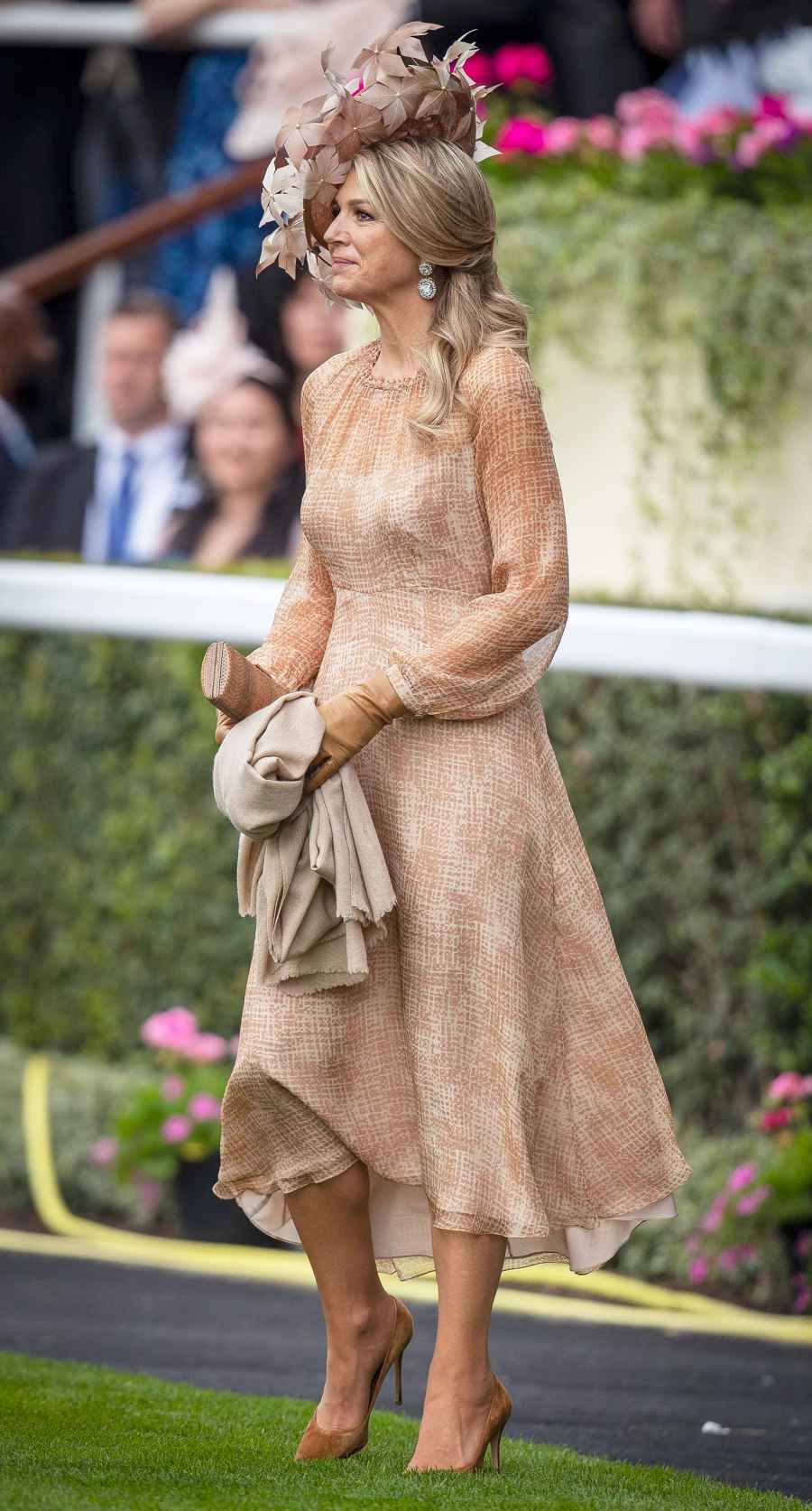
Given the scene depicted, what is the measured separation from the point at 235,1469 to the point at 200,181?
7684 millimetres

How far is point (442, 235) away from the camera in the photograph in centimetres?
327

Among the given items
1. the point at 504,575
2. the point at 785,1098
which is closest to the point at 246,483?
the point at 785,1098

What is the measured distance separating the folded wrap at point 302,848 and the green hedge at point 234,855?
2782 mm

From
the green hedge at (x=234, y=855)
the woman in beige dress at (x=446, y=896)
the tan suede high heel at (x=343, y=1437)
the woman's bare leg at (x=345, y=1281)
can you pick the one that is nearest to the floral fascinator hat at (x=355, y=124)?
the woman in beige dress at (x=446, y=896)

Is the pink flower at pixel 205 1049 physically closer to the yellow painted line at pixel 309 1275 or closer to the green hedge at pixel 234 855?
the green hedge at pixel 234 855

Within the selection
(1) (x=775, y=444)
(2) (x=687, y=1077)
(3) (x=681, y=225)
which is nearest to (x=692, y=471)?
(1) (x=775, y=444)

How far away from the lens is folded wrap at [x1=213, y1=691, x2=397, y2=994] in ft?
10.3

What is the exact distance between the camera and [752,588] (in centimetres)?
661

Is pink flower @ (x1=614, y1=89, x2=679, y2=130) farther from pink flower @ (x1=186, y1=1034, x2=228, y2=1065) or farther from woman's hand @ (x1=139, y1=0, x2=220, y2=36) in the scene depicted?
woman's hand @ (x1=139, y1=0, x2=220, y2=36)

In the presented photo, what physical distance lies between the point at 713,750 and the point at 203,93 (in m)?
5.28

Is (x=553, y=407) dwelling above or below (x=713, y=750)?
above

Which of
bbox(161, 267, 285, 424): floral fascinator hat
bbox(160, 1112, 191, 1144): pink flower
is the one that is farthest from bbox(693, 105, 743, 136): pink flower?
bbox(160, 1112, 191, 1144): pink flower

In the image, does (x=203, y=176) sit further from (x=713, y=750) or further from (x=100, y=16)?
(x=713, y=750)

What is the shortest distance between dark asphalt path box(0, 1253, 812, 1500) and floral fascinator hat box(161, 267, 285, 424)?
12.8 feet
